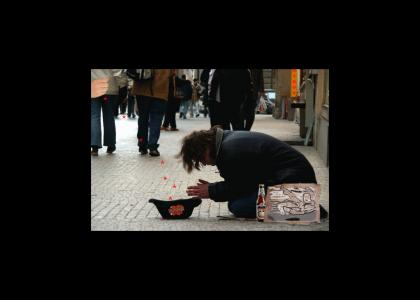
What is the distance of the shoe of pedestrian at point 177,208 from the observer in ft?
19.3

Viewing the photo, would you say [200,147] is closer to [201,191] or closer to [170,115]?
[201,191]

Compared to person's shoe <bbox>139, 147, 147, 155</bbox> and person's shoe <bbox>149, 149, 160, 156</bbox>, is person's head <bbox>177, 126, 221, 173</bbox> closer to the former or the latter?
person's shoe <bbox>149, 149, 160, 156</bbox>

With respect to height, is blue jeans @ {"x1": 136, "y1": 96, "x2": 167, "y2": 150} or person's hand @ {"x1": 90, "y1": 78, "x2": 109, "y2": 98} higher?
person's hand @ {"x1": 90, "y1": 78, "x2": 109, "y2": 98}

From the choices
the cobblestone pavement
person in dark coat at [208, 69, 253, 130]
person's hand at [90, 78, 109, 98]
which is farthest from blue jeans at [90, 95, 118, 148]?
person in dark coat at [208, 69, 253, 130]

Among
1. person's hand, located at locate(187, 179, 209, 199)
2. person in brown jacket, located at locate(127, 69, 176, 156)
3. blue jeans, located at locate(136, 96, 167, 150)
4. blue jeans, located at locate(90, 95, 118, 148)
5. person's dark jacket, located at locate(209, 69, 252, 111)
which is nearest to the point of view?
person's hand, located at locate(187, 179, 209, 199)

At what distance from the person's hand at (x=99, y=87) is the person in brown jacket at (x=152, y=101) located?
423 millimetres

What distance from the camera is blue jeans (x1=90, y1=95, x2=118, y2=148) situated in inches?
401

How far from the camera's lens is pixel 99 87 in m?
10.3

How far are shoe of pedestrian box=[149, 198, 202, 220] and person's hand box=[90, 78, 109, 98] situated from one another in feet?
15.1

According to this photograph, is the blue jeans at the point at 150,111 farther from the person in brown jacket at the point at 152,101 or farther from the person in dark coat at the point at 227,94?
the person in dark coat at the point at 227,94

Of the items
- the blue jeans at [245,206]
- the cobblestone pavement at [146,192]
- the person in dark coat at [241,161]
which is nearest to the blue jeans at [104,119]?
Result: the cobblestone pavement at [146,192]
